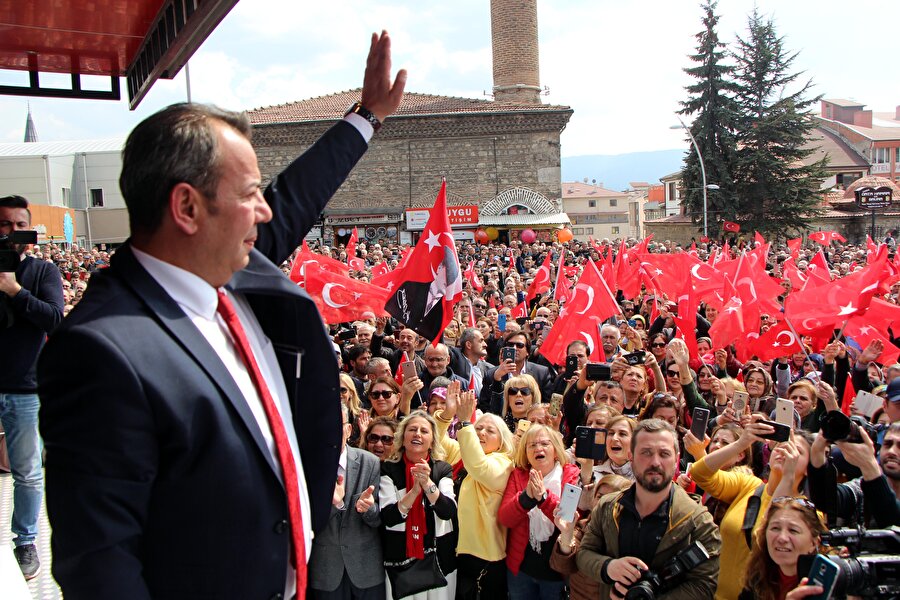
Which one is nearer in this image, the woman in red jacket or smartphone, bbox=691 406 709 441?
the woman in red jacket

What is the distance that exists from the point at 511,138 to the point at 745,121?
511 inches

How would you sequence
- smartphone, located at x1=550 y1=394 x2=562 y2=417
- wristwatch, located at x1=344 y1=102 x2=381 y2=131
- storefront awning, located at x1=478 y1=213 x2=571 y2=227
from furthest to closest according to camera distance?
storefront awning, located at x1=478 y1=213 x2=571 y2=227, smartphone, located at x1=550 y1=394 x2=562 y2=417, wristwatch, located at x1=344 y1=102 x2=381 y2=131

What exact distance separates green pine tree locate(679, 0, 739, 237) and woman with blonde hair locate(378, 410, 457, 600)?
40.4m

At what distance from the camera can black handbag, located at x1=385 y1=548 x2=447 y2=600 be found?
483 cm

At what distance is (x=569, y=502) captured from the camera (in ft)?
14.0

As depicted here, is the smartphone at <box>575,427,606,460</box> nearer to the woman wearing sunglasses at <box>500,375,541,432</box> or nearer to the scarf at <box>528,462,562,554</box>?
the scarf at <box>528,462,562,554</box>

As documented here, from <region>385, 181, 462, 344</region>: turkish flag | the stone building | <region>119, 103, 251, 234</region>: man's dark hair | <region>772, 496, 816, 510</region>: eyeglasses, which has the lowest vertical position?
<region>772, 496, 816, 510</region>: eyeglasses

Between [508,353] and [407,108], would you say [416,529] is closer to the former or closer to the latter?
[508,353]

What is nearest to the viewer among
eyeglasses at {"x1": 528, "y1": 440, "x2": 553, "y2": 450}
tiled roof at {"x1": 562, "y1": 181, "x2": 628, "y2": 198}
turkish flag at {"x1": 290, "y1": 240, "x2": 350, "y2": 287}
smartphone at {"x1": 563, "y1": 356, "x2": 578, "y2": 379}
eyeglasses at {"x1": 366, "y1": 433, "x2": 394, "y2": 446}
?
eyeglasses at {"x1": 528, "y1": 440, "x2": 553, "y2": 450}

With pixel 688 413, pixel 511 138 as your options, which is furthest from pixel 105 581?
pixel 511 138

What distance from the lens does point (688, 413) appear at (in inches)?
267

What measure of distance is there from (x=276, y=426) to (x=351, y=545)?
342 centimetres

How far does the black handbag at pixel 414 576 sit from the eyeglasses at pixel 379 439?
830 millimetres

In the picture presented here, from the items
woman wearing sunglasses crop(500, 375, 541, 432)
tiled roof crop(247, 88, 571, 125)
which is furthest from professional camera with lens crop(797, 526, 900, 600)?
tiled roof crop(247, 88, 571, 125)
